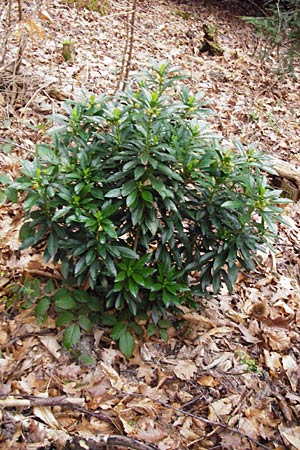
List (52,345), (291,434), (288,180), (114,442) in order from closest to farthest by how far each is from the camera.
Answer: (114,442), (291,434), (52,345), (288,180)

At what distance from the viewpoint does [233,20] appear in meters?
8.29

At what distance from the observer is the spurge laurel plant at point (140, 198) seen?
2.14 metres

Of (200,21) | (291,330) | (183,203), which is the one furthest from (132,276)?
(200,21)

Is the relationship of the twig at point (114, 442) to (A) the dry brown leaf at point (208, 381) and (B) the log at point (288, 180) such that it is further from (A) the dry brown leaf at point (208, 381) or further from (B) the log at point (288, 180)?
(B) the log at point (288, 180)

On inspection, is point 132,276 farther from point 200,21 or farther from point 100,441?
point 200,21

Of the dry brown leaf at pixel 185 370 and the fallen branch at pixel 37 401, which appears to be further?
the dry brown leaf at pixel 185 370

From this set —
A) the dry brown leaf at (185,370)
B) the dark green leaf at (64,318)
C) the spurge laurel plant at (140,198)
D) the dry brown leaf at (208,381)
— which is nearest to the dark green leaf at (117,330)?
the spurge laurel plant at (140,198)

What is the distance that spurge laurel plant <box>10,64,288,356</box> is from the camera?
2.14 metres

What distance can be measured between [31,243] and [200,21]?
22.2 ft

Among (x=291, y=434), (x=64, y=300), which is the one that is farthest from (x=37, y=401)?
(x=291, y=434)

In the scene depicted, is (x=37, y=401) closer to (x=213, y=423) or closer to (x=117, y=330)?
(x=117, y=330)

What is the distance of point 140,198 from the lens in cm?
218

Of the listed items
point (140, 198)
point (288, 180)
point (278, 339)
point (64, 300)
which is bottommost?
point (278, 339)

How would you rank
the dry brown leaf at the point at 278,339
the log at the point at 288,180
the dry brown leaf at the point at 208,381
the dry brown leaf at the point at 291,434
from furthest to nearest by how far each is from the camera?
the log at the point at 288,180 < the dry brown leaf at the point at 278,339 < the dry brown leaf at the point at 208,381 < the dry brown leaf at the point at 291,434
